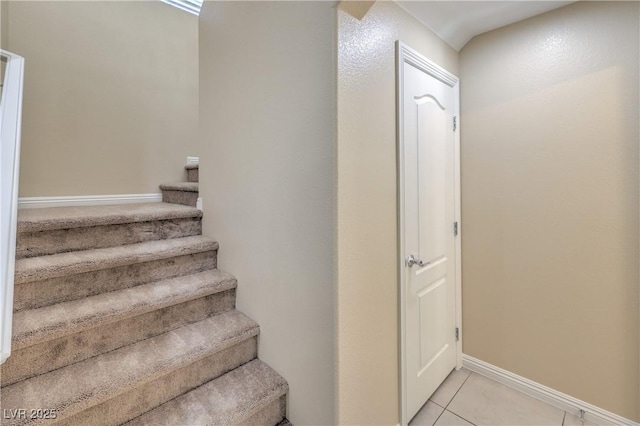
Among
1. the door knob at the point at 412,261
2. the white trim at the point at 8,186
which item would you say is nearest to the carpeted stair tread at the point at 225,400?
the white trim at the point at 8,186

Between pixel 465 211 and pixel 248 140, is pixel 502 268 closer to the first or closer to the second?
pixel 465 211

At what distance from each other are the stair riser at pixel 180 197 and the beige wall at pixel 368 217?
156cm

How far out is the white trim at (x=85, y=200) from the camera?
2348mm

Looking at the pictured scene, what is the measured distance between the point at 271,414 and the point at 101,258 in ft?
3.79

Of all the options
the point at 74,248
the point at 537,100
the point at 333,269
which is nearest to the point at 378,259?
the point at 333,269

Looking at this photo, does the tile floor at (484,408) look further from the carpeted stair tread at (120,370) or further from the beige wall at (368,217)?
the carpeted stair tread at (120,370)

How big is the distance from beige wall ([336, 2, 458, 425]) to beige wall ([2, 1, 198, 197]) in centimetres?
250

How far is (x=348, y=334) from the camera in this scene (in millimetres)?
1225

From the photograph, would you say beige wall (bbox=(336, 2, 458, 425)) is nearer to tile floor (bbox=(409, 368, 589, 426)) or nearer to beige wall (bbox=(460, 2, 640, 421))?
tile floor (bbox=(409, 368, 589, 426))

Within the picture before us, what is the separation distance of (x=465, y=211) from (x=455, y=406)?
1264 millimetres

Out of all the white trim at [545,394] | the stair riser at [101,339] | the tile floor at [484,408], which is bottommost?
the tile floor at [484,408]

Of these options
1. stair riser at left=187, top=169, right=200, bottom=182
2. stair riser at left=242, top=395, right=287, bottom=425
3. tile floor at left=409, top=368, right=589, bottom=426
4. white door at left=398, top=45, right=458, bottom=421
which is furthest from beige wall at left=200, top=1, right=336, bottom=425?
stair riser at left=187, top=169, right=200, bottom=182

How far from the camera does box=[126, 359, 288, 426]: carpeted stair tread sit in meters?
1.21

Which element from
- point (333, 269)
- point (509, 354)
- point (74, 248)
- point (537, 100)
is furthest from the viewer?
point (509, 354)
